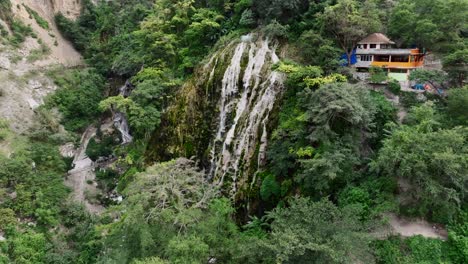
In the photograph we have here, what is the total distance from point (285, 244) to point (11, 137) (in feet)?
74.6

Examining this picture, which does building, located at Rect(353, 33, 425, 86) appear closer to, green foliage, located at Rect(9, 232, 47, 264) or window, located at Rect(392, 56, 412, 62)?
Answer: window, located at Rect(392, 56, 412, 62)

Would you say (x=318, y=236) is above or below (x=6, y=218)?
above

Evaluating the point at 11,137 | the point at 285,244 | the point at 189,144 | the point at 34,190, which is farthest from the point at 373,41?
the point at 11,137

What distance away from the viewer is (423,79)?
1572 centimetres

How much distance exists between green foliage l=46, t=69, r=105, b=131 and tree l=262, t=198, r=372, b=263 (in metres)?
23.3

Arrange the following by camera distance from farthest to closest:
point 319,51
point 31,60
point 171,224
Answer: point 31,60 < point 319,51 < point 171,224

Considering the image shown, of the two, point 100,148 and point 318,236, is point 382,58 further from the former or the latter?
point 100,148

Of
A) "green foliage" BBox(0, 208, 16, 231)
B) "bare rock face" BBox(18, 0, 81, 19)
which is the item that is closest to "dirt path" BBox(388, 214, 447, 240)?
"green foliage" BBox(0, 208, 16, 231)

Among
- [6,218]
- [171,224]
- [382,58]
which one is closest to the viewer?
[171,224]

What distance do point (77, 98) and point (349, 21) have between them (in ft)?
80.0

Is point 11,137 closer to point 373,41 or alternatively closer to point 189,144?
point 189,144

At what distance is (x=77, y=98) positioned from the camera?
90.4 ft

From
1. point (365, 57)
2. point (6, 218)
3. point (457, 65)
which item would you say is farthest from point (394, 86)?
point (6, 218)

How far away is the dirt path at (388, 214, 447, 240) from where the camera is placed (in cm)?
1173
